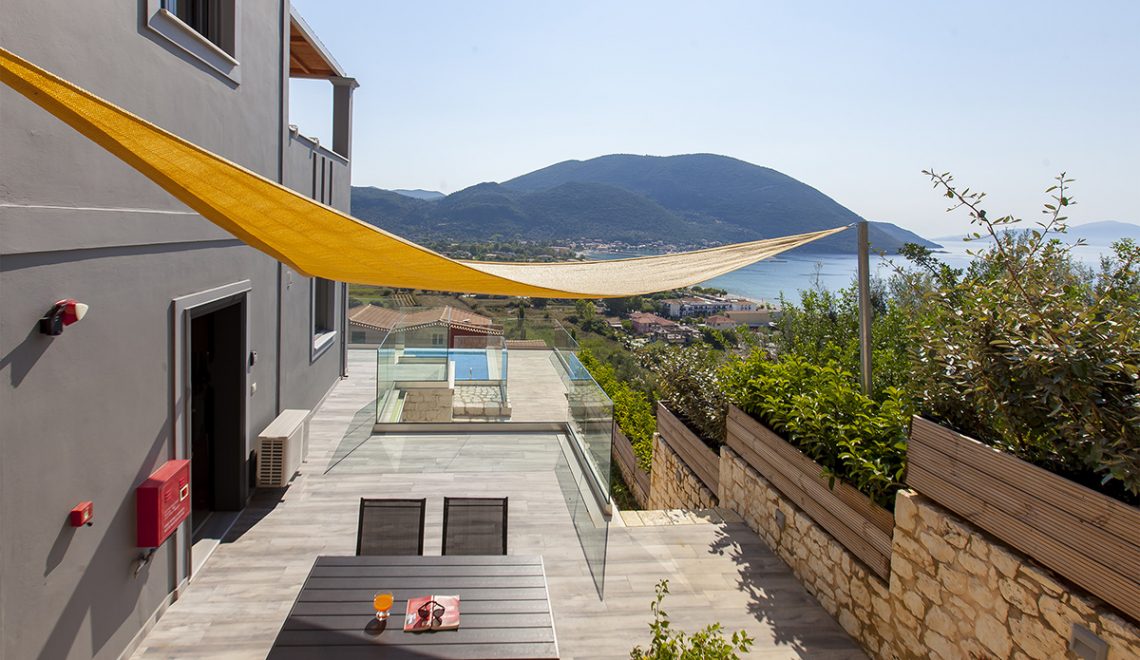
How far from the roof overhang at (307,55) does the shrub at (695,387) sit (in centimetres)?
514

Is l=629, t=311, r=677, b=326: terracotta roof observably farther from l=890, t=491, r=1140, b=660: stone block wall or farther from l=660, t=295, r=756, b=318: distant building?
l=890, t=491, r=1140, b=660: stone block wall

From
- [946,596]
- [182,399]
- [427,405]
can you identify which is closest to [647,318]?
[427,405]

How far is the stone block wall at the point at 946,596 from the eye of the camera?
2.36 m

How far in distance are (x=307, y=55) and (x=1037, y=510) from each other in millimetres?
9141

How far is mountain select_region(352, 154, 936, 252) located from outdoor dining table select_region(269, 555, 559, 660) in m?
29.0

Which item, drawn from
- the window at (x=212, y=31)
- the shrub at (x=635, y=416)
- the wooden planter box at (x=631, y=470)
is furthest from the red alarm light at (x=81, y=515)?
the shrub at (x=635, y=416)

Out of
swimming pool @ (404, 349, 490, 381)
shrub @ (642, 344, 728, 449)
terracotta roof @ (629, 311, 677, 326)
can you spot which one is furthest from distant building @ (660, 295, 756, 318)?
shrub @ (642, 344, 728, 449)

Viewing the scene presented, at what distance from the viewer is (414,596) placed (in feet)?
9.62

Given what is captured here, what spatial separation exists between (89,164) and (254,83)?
106 inches

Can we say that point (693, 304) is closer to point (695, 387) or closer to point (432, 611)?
point (695, 387)

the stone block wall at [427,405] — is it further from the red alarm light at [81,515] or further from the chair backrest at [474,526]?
the red alarm light at [81,515]

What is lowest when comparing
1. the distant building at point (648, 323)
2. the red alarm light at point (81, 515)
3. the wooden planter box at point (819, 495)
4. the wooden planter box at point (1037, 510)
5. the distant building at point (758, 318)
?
the wooden planter box at point (819, 495)

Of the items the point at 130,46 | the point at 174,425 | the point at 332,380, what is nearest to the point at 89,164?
the point at 130,46

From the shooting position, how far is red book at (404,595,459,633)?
2.67m
